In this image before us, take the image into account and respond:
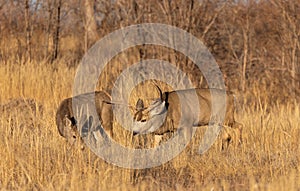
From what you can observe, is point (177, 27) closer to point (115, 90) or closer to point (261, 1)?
point (261, 1)

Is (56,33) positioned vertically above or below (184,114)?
above

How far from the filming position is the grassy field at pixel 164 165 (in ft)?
15.9

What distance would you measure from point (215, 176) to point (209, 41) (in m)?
6.86

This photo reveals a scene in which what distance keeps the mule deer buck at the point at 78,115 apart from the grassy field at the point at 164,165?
133mm

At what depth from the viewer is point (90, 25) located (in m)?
13.1

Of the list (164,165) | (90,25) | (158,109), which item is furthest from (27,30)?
(164,165)

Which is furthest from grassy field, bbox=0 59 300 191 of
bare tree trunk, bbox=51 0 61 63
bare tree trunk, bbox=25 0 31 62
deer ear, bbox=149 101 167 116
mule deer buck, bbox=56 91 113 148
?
bare tree trunk, bbox=51 0 61 63

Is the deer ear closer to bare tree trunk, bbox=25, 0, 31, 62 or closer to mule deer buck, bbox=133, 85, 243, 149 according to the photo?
mule deer buck, bbox=133, 85, 243, 149

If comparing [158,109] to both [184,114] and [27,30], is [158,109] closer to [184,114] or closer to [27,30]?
[184,114]

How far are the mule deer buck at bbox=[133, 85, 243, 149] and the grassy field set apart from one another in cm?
21

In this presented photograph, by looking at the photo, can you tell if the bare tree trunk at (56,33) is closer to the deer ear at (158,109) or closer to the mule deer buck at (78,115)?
the mule deer buck at (78,115)

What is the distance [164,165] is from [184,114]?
60.2 inches

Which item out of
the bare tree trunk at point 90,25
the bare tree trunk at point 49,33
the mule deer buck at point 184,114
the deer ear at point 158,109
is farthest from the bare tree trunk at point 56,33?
the deer ear at point 158,109

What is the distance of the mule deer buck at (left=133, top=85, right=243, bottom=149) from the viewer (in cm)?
662
